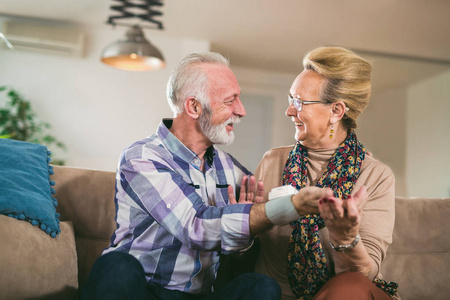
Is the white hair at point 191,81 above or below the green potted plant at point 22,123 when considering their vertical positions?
above

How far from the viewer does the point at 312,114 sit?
5.49ft

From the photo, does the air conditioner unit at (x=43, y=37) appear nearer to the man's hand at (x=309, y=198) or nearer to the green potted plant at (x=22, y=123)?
the green potted plant at (x=22, y=123)

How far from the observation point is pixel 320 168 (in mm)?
1703

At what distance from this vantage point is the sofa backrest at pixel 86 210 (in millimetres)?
1741

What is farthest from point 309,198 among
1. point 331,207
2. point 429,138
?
point 429,138

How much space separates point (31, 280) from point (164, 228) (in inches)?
17.3

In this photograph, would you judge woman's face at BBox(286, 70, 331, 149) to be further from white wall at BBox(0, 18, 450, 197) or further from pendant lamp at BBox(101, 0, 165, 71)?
white wall at BBox(0, 18, 450, 197)

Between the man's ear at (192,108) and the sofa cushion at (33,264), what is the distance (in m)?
0.66

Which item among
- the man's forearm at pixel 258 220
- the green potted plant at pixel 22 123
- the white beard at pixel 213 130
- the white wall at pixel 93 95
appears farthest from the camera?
the white wall at pixel 93 95

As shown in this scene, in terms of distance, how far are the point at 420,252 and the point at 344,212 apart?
1046mm

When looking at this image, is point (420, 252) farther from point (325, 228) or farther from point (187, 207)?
point (187, 207)

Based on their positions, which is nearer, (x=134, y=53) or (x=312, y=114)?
(x=312, y=114)

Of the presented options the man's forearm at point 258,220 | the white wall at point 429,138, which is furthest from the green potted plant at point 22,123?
the white wall at point 429,138

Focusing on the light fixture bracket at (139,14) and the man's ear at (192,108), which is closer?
the man's ear at (192,108)
